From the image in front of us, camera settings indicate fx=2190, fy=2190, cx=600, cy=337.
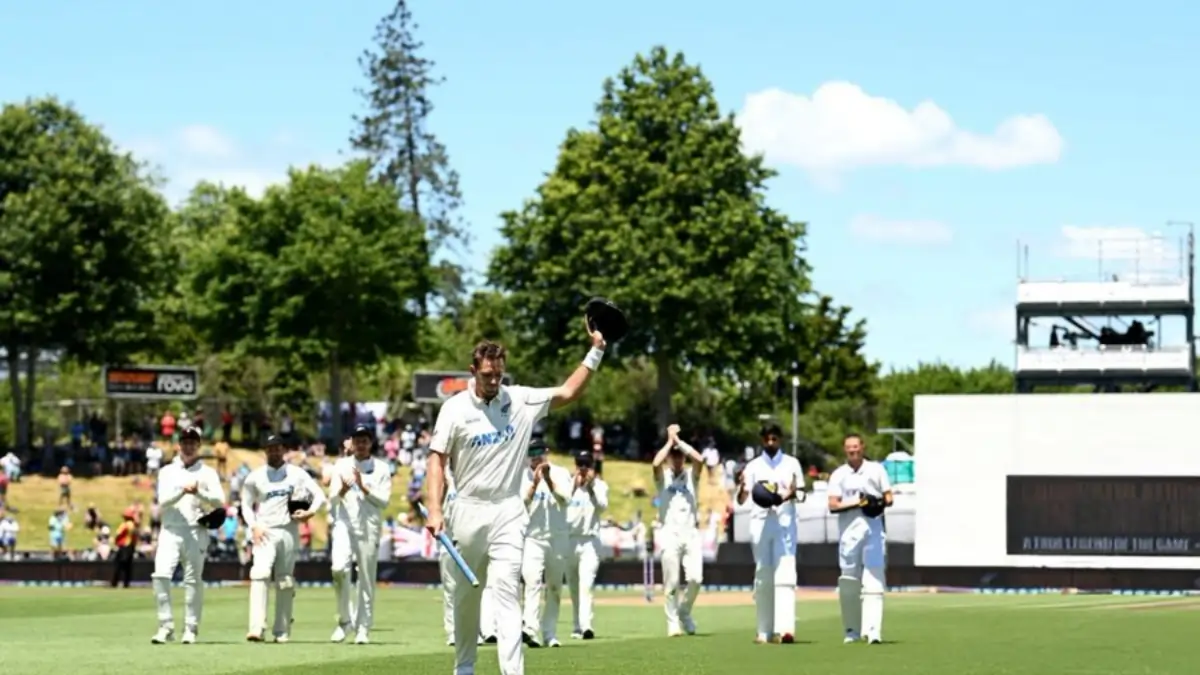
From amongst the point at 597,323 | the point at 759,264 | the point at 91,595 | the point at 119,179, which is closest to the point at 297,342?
the point at 119,179

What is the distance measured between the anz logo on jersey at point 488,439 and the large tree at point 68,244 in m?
63.1

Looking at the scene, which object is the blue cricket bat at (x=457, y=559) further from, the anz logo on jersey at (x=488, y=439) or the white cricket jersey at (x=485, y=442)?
the anz logo on jersey at (x=488, y=439)

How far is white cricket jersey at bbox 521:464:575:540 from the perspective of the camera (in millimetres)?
24594

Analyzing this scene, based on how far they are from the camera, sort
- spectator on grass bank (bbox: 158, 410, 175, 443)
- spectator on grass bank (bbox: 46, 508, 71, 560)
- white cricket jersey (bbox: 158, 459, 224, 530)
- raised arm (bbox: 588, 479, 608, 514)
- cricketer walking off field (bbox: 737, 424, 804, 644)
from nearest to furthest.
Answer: cricketer walking off field (bbox: 737, 424, 804, 644), white cricket jersey (bbox: 158, 459, 224, 530), raised arm (bbox: 588, 479, 608, 514), spectator on grass bank (bbox: 46, 508, 71, 560), spectator on grass bank (bbox: 158, 410, 175, 443)

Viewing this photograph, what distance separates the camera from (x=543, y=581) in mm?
24031

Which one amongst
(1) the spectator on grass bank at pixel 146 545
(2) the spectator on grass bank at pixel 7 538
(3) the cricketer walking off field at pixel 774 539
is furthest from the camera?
(2) the spectator on grass bank at pixel 7 538

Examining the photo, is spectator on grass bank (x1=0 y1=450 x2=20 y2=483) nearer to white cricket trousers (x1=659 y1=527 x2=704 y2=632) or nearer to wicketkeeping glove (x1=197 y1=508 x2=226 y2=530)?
wicketkeeping glove (x1=197 y1=508 x2=226 y2=530)

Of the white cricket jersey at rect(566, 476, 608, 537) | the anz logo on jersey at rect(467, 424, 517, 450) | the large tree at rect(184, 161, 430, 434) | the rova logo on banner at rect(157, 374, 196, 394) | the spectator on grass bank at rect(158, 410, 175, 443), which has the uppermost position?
the large tree at rect(184, 161, 430, 434)

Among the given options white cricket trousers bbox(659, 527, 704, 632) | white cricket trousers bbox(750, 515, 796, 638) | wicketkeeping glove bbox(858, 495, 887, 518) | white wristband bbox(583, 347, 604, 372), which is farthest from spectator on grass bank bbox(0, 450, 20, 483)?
white wristband bbox(583, 347, 604, 372)

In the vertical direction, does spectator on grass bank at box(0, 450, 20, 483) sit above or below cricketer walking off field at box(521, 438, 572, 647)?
above

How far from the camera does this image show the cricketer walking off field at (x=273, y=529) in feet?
78.9

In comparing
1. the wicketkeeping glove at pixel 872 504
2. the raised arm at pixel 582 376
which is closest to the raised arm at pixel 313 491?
the wicketkeeping glove at pixel 872 504

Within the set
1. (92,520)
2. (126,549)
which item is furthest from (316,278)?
(126,549)

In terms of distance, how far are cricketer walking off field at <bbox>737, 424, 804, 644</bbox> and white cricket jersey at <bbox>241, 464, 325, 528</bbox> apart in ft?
16.0
